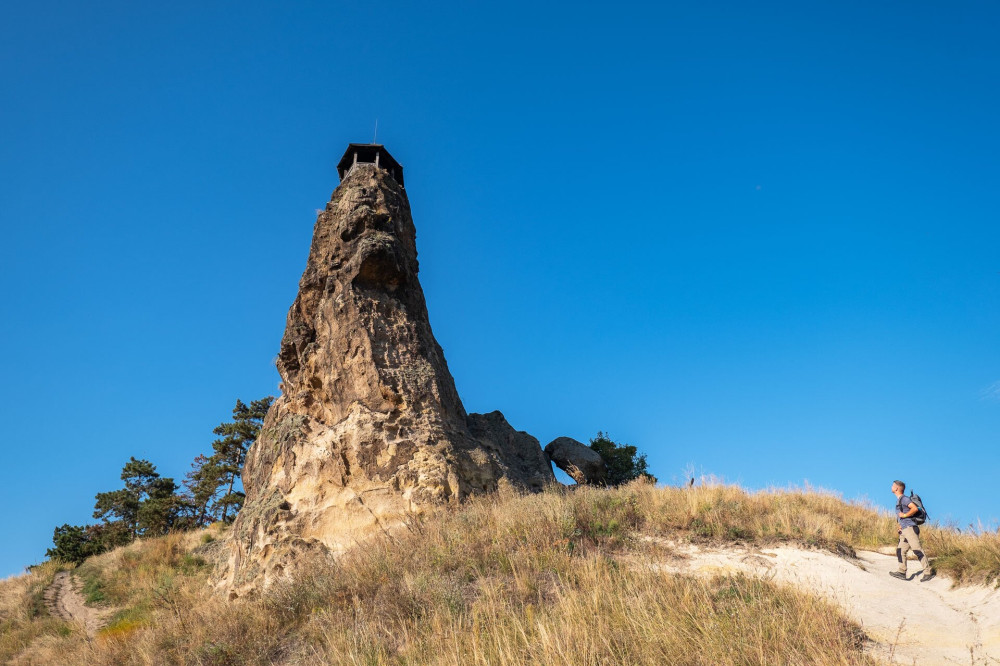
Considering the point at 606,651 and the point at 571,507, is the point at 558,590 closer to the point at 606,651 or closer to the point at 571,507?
the point at 606,651

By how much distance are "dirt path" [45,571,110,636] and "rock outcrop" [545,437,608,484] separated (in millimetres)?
16614

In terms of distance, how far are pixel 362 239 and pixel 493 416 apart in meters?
8.16

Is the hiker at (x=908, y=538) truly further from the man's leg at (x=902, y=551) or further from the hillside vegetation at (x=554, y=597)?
the hillside vegetation at (x=554, y=597)

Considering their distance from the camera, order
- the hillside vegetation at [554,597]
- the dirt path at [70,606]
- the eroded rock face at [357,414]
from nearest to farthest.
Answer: the hillside vegetation at [554,597] < the eroded rock face at [357,414] < the dirt path at [70,606]

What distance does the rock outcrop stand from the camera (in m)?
24.2

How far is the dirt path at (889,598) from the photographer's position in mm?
5926

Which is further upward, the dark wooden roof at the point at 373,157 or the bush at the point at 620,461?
the dark wooden roof at the point at 373,157

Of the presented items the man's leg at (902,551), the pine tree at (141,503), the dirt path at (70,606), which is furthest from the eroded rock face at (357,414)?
the pine tree at (141,503)

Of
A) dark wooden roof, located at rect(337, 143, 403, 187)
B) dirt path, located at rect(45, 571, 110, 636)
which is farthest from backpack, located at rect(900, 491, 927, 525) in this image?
dirt path, located at rect(45, 571, 110, 636)

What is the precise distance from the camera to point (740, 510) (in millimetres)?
10969

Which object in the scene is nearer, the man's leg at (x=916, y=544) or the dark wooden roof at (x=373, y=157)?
the man's leg at (x=916, y=544)

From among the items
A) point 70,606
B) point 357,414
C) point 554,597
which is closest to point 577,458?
point 357,414

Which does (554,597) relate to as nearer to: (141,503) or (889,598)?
(889,598)

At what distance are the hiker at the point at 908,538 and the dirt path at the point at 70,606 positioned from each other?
20.4 metres
